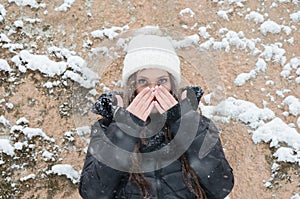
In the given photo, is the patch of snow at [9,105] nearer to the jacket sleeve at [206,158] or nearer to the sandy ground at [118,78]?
the sandy ground at [118,78]

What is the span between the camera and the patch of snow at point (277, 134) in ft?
10.5

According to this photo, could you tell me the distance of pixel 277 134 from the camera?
3.22 meters

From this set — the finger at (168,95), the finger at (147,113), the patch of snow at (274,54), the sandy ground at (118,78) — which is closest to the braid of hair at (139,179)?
the finger at (147,113)

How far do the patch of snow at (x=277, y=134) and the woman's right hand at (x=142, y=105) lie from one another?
127 centimetres

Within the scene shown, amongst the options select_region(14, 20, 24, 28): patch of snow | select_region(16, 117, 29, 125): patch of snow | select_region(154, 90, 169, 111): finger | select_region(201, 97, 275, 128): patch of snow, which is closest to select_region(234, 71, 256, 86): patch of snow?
select_region(201, 97, 275, 128): patch of snow

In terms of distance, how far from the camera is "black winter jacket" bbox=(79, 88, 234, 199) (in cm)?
223

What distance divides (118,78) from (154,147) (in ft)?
3.74

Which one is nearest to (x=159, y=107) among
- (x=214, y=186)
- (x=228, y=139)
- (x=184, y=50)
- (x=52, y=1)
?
(x=214, y=186)

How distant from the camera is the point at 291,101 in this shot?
3.31 metres

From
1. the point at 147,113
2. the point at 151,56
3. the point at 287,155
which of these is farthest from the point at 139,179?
the point at 287,155

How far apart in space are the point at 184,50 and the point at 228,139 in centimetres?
74

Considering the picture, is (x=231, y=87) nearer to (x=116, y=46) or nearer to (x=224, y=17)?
(x=224, y=17)

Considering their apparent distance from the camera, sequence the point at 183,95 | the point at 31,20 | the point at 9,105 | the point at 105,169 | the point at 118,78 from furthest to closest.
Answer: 1. the point at 31,20
2. the point at 118,78
3. the point at 9,105
4. the point at 183,95
5. the point at 105,169

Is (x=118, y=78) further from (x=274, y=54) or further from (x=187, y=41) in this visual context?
(x=274, y=54)
